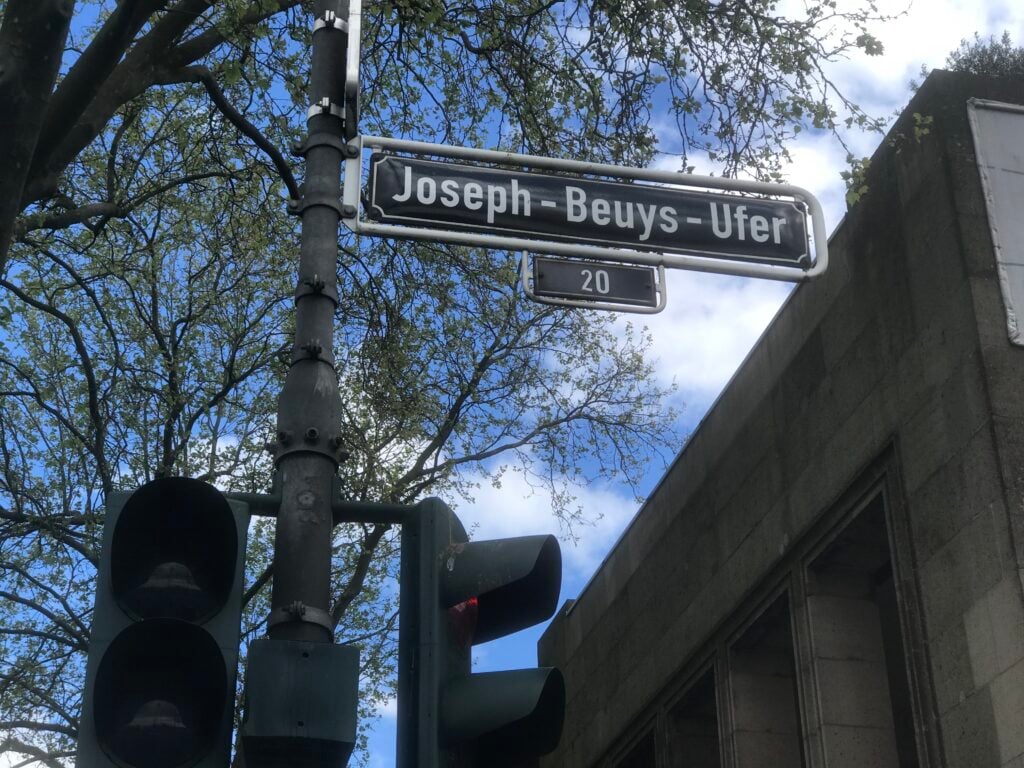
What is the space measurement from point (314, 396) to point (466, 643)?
923 mm

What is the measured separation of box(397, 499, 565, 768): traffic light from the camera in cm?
349

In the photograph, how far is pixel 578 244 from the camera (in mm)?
5379

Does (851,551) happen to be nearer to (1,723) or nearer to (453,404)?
(453,404)

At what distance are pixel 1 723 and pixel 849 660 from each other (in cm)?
1060

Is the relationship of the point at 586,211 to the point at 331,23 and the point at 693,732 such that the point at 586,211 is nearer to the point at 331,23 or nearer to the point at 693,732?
the point at 331,23

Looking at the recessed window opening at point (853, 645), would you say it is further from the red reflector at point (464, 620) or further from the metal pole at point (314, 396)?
the red reflector at point (464, 620)

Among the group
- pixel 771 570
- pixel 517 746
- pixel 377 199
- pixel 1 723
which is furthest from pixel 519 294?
pixel 517 746

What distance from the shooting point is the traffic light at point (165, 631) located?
325 centimetres

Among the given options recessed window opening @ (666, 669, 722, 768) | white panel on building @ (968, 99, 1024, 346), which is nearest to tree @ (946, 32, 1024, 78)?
white panel on building @ (968, 99, 1024, 346)

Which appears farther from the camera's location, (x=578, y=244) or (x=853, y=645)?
(x=853, y=645)

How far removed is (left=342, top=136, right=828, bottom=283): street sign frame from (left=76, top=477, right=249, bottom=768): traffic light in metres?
1.57

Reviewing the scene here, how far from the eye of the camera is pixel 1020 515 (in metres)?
8.37

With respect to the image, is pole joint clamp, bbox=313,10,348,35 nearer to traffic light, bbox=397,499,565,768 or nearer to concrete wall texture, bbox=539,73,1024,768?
traffic light, bbox=397,499,565,768

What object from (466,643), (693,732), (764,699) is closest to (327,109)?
(466,643)
